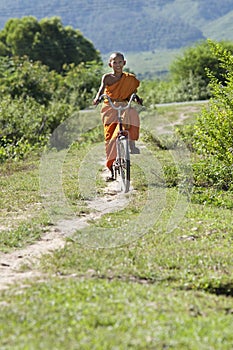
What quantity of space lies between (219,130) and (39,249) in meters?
4.56

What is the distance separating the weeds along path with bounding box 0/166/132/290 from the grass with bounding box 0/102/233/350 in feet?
0.42

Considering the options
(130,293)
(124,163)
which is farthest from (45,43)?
(130,293)

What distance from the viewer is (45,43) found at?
51219 mm

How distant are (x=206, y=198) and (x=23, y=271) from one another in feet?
13.8

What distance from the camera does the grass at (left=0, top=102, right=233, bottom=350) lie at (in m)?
4.83

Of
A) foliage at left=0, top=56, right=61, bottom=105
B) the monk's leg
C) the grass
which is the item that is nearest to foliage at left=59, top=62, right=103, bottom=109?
foliage at left=0, top=56, right=61, bottom=105

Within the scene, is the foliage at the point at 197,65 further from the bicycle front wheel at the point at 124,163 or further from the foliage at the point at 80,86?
the bicycle front wheel at the point at 124,163

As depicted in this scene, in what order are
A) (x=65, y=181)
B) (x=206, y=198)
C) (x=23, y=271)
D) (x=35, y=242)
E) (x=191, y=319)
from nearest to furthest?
1. (x=191, y=319)
2. (x=23, y=271)
3. (x=35, y=242)
4. (x=206, y=198)
5. (x=65, y=181)

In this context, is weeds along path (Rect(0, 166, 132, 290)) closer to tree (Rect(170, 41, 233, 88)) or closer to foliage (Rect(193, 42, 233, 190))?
foliage (Rect(193, 42, 233, 190))

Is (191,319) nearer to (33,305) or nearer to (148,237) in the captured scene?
(33,305)

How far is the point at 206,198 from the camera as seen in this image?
1012 centimetres

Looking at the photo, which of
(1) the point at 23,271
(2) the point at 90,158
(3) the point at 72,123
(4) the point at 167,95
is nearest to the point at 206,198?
(1) the point at 23,271

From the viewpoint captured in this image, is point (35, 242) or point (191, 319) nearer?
point (191, 319)

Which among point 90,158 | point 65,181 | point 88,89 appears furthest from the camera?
point 88,89
